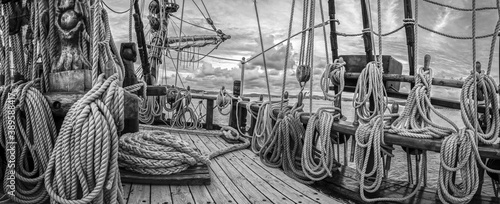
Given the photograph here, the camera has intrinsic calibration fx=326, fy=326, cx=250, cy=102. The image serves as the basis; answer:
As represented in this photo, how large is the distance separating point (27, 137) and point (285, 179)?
1.96m

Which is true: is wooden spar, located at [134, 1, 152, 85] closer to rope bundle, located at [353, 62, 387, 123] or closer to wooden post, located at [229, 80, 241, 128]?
wooden post, located at [229, 80, 241, 128]

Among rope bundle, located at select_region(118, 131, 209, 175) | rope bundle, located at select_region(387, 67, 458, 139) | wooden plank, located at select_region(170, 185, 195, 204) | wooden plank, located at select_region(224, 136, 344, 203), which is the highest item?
rope bundle, located at select_region(387, 67, 458, 139)

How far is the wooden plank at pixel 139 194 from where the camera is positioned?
208 cm

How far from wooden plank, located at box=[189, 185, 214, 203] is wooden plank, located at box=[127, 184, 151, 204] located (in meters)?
0.30

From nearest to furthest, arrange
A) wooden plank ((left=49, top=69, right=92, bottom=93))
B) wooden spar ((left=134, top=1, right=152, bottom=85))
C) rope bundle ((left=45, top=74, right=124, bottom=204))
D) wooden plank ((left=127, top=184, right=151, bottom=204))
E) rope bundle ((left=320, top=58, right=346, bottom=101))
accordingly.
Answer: rope bundle ((left=45, top=74, right=124, bottom=204))
wooden plank ((left=49, top=69, right=92, bottom=93))
wooden plank ((left=127, top=184, right=151, bottom=204))
rope bundle ((left=320, top=58, right=346, bottom=101))
wooden spar ((left=134, top=1, right=152, bottom=85))

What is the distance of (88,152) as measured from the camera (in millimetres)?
1442

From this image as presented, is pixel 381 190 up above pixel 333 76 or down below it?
below

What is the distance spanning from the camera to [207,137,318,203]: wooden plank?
241 centimetres

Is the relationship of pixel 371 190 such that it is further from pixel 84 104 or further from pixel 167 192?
pixel 84 104

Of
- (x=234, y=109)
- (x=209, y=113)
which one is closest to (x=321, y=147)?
(x=234, y=109)

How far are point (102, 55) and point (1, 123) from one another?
0.69 m

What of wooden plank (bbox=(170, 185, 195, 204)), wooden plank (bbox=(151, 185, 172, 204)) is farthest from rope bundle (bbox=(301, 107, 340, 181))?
wooden plank (bbox=(151, 185, 172, 204))

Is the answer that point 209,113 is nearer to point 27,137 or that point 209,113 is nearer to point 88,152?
point 27,137

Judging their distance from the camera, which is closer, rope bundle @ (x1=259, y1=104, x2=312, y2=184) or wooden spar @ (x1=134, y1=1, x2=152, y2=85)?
rope bundle @ (x1=259, y1=104, x2=312, y2=184)
